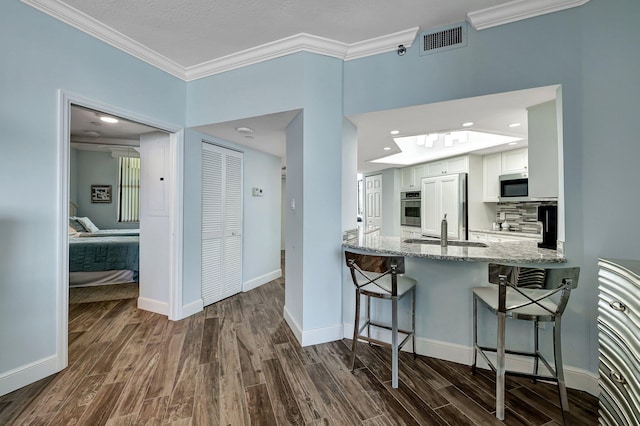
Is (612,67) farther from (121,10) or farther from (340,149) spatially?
(121,10)

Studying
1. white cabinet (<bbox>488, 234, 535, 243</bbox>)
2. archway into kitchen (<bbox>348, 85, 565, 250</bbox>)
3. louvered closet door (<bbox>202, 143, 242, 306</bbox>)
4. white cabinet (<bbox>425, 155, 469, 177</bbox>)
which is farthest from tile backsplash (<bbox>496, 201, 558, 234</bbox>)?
louvered closet door (<bbox>202, 143, 242, 306</bbox>)

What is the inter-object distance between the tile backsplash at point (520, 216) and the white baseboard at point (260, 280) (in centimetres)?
385

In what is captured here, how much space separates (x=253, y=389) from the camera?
1.88 m

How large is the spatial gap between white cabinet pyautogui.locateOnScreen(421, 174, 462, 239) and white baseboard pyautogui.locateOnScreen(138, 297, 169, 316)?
440 centimetres

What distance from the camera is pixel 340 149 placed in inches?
102

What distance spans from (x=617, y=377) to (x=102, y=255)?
5392 millimetres

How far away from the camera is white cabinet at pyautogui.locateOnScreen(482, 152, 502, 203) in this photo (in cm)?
420

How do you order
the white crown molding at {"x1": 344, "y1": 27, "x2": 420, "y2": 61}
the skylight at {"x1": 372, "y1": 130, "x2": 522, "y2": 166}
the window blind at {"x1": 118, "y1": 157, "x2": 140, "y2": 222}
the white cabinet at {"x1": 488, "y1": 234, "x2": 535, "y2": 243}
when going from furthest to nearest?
the window blind at {"x1": 118, "y1": 157, "x2": 140, "y2": 222}, the skylight at {"x1": 372, "y1": 130, "x2": 522, "y2": 166}, the white cabinet at {"x1": 488, "y1": 234, "x2": 535, "y2": 243}, the white crown molding at {"x1": 344, "y1": 27, "x2": 420, "y2": 61}

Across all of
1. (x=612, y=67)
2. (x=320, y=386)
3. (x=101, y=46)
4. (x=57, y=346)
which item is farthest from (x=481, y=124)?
(x=57, y=346)

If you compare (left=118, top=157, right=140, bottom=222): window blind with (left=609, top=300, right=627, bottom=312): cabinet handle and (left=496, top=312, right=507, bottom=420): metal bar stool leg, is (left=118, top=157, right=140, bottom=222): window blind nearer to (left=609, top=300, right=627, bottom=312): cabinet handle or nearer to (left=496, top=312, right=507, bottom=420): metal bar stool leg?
(left=496, top=312, right=507, bottom=420): metal bar stool leg

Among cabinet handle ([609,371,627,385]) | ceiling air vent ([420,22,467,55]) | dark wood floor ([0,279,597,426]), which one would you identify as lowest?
dark wood floor ([0,279,597,426])

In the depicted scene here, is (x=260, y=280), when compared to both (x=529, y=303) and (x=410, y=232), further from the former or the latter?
(x=529, y=303)

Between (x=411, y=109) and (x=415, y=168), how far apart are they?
344 cm

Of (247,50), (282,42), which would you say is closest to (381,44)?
(282,42)
